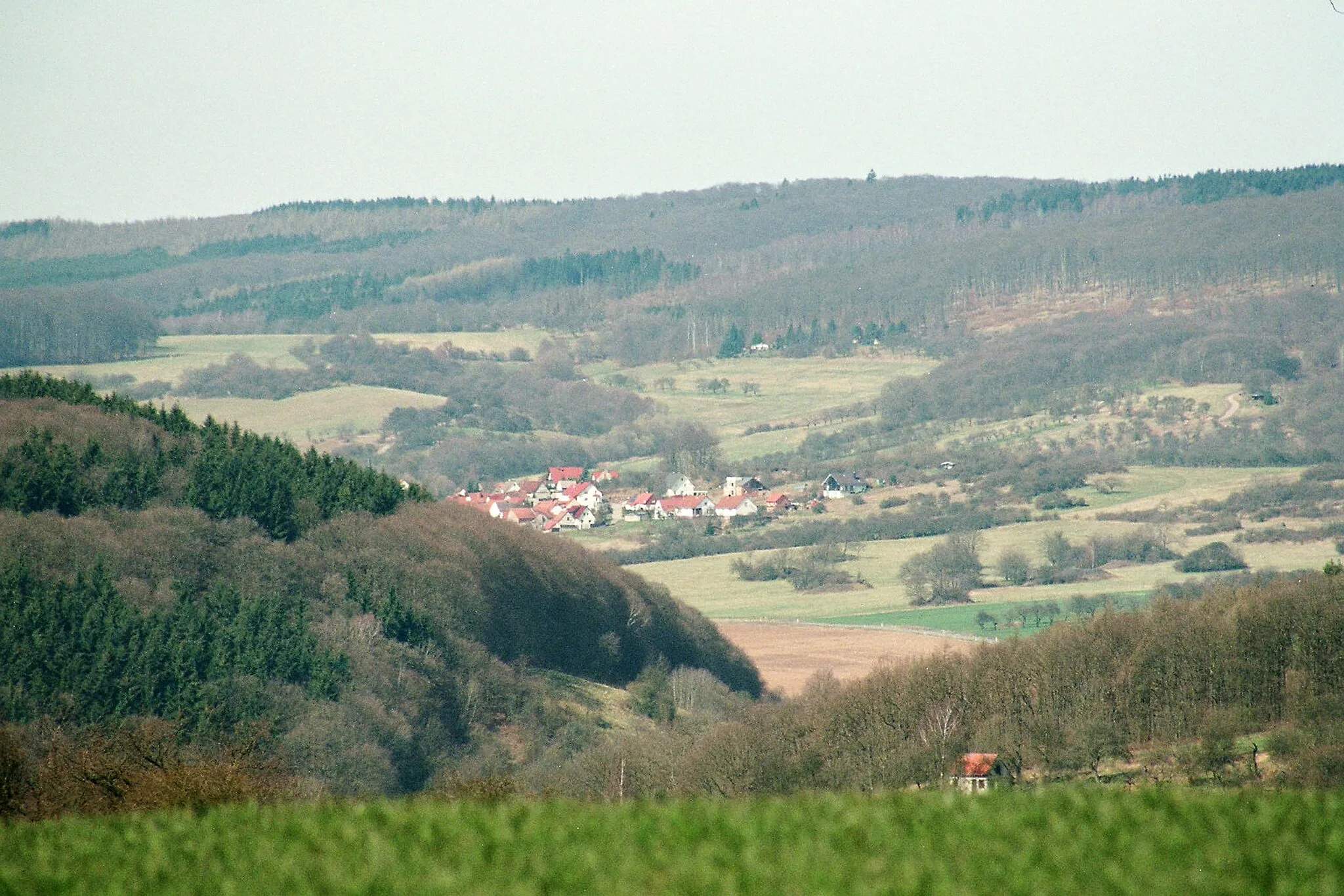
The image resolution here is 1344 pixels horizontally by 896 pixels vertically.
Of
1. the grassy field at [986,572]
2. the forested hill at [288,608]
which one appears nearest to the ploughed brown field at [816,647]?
the forested hill at [288,608]

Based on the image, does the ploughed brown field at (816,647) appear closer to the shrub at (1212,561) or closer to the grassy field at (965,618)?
the grassy field at (965,618)

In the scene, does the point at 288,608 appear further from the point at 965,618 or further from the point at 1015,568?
the point at 1015,568

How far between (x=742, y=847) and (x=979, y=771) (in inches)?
1657

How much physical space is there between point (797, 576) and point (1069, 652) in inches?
3225

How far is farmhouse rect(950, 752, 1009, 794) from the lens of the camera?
63562 millimetres

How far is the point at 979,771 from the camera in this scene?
65000 mm

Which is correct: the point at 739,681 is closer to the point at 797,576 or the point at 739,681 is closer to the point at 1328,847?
the point at 797,576

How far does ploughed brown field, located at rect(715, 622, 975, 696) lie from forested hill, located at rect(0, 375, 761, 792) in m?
3.50

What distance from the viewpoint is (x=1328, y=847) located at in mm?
23766

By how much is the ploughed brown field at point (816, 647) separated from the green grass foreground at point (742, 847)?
79.1 m

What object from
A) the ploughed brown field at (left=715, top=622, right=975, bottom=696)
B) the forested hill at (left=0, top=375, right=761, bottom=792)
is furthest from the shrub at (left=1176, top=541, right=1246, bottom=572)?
the forested hill at (left=0, top=375, right=761, bottom=792)

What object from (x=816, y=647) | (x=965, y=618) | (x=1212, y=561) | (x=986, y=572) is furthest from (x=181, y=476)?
(x=1212, y=561)

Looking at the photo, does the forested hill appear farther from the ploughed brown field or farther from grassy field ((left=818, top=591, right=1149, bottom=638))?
grassy field ((left=818, top=591, right=1149, bottom=638))

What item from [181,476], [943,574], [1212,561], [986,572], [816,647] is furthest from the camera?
[986,572]
